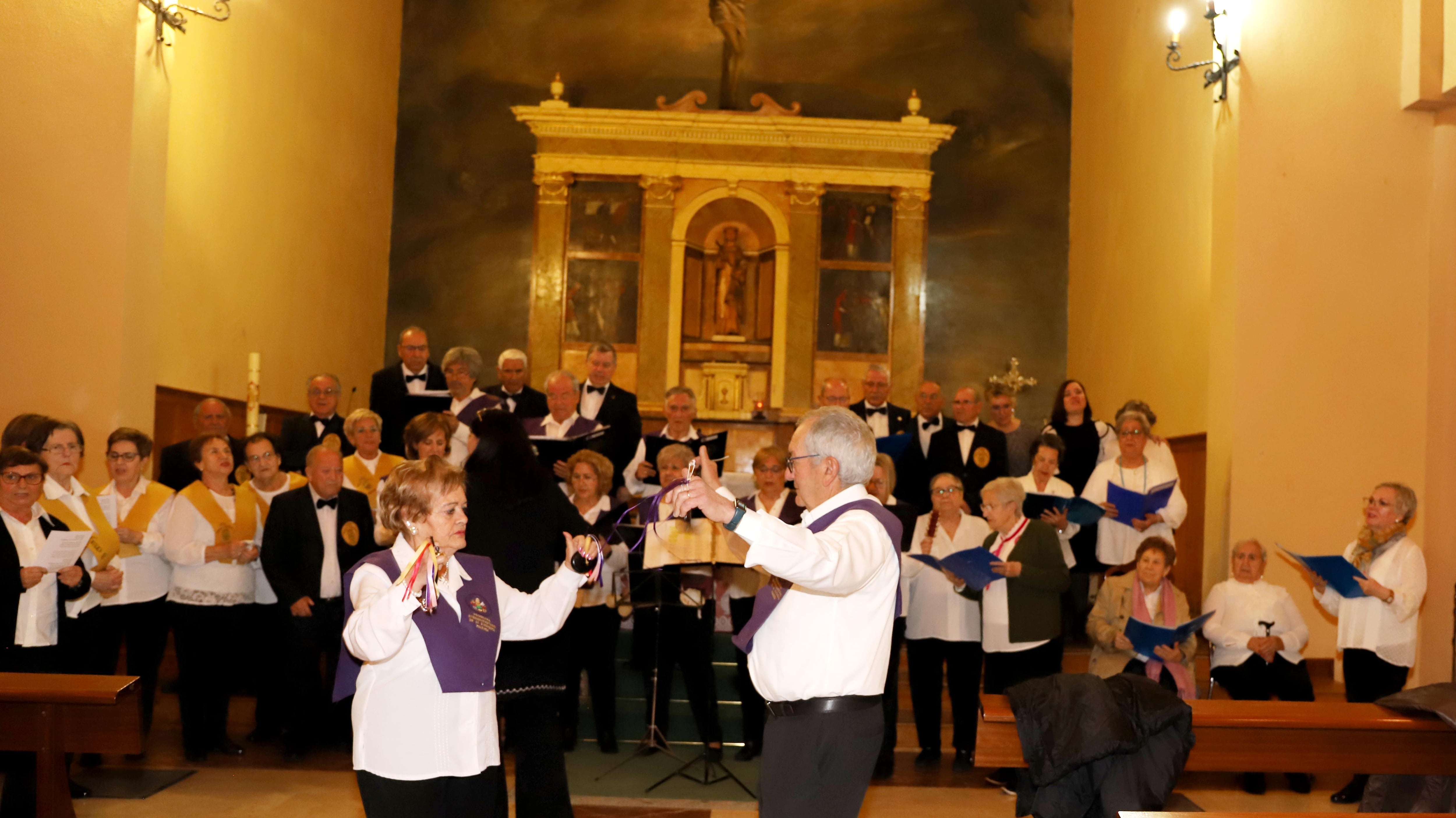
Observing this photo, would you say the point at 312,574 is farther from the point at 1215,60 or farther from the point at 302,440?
the point at 1215,60

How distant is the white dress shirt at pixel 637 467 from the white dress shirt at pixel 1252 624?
2.90m

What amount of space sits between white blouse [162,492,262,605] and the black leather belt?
3803 millimetres

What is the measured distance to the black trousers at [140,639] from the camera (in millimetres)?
5520

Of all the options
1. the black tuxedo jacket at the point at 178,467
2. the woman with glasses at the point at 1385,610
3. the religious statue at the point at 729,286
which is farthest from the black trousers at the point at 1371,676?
the religious statue at the point at 729,286

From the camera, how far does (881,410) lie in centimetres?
834

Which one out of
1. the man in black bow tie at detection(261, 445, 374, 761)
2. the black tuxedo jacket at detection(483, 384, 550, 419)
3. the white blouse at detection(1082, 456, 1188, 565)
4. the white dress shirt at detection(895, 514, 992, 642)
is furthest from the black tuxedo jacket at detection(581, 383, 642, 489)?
the white blouse at detection(1082, 456, 1188, 565)

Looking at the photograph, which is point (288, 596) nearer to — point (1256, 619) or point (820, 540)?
point (820, 540)

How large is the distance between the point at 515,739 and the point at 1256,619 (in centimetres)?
371

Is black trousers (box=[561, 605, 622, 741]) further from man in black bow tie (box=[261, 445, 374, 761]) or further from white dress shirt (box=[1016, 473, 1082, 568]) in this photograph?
white dress shirt (box=[1016, 473, 1082, 568])

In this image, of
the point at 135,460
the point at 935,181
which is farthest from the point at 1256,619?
the point at 935,181

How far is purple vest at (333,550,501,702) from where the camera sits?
297cm

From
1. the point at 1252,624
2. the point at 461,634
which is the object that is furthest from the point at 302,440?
the point at 1252,624

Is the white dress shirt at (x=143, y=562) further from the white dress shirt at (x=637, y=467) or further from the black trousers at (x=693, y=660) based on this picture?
the white dress shirt at (x=637, y=467)

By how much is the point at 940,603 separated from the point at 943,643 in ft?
0.67
